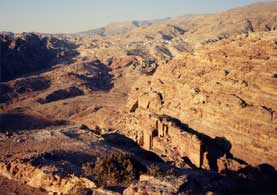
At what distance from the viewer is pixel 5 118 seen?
34719 millimetres

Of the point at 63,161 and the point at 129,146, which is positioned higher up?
the point at 63,161

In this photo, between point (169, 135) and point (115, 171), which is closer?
point (115, 171)

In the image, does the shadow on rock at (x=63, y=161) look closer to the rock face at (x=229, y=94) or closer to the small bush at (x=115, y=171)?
the small bush at (x=115, y=171)

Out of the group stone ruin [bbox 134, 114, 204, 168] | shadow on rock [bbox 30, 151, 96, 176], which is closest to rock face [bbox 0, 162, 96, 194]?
shadow on rock [bbox 30, 151, 96, 176]

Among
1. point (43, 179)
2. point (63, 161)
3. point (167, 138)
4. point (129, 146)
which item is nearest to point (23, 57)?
point (129, 146)

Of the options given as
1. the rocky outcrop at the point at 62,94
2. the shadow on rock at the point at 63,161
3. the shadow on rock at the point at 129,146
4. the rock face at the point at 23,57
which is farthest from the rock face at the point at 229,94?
the rock face at the point at 23,57

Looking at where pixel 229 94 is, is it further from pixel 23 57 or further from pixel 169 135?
pixel 23 57

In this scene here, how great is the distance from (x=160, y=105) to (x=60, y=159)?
9.35 meters

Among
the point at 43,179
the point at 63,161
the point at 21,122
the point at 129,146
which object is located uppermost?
the point at 43,179

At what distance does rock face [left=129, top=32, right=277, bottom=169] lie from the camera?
19188mm

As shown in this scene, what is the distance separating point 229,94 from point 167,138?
13.0 ft

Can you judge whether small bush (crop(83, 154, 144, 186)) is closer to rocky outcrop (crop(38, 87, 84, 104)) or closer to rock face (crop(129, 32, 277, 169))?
rock face (crop(129, 32, 277, 169))

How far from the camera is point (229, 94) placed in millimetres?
21531

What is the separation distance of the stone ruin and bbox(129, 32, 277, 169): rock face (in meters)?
1.14
